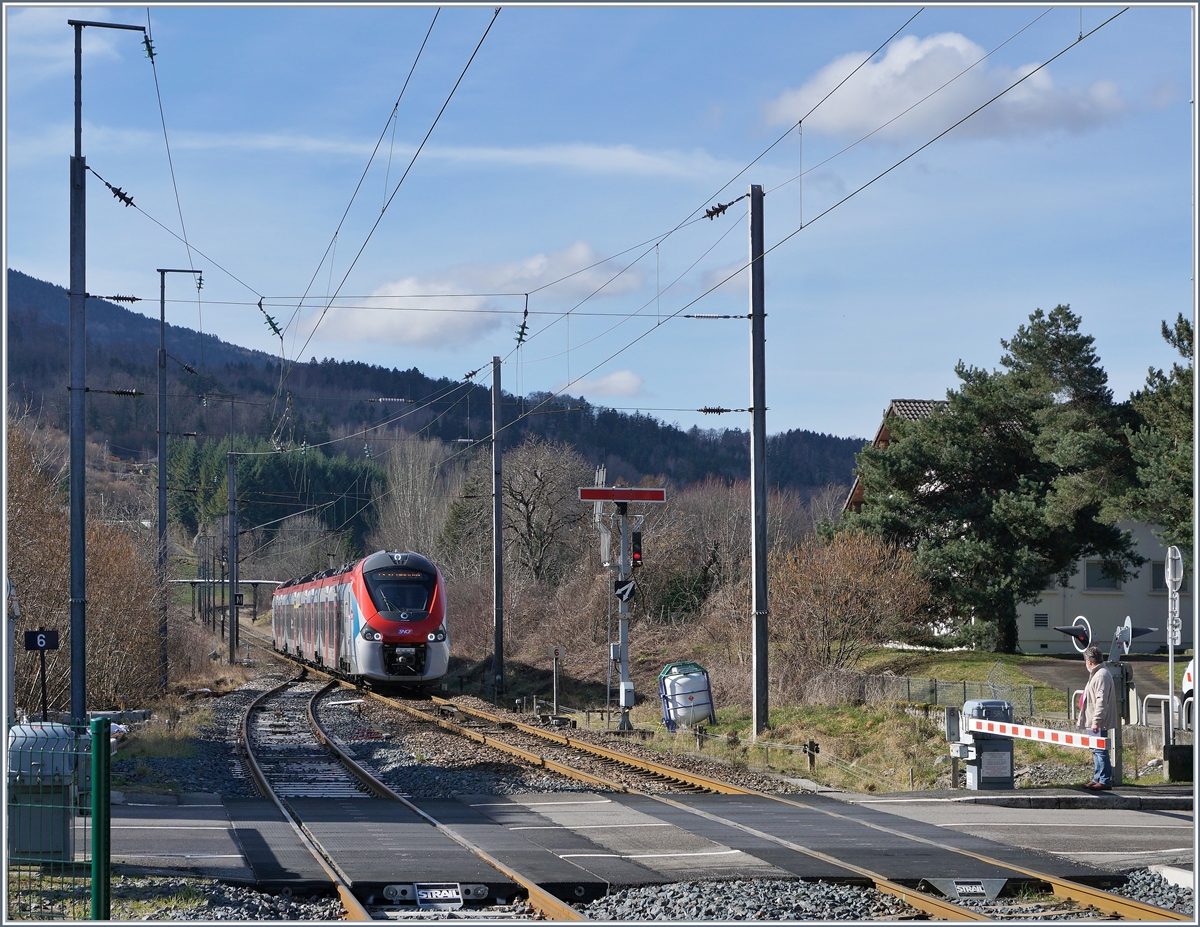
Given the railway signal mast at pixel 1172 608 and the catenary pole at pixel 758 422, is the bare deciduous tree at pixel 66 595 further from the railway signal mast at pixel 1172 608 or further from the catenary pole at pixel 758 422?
the railway signal mast at pixel 1172 608

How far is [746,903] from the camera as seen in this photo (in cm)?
842

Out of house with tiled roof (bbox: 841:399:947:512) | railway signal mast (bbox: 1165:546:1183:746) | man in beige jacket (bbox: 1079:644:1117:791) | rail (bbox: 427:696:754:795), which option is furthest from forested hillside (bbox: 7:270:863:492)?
man in beige jacket (bbox: 1079:644:1117:791)

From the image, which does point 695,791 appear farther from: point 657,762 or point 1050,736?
point 1050,736

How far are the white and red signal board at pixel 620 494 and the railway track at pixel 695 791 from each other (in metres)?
4.36

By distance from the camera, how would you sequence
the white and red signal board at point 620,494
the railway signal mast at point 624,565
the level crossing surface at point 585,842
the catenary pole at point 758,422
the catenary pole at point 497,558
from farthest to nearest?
1. the catenary pole at point 497,558
2. the white and red signal board at point 620,494
3. the railway signal mast at point 624,565
4. the catenary pole at point 758,422
5. the level crossing surface at point 585,842

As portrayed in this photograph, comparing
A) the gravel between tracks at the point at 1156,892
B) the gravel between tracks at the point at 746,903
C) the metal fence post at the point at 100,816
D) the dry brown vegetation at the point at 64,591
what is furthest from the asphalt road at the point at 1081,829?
the dry brown vegetation at the point at 64,591

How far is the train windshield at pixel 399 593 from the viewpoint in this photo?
31062 millimetres

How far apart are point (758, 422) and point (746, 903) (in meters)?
12.9

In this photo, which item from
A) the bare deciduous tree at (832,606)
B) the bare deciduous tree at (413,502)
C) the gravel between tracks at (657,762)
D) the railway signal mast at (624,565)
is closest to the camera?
the gravel between tracks at (657,762)

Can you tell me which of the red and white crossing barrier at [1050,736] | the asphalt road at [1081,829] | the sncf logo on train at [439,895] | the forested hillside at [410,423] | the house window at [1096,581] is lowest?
the asphalt road at [1081,829]

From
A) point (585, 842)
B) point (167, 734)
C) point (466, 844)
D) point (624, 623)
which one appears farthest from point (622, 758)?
point (167, 734)

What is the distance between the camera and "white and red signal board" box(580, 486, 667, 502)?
76.1ft

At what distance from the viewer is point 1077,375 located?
35.7 meters

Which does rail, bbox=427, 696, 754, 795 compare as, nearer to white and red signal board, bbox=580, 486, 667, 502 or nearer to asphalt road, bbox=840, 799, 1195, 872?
asphalt road, bbox=840, 799, 1195, 872
